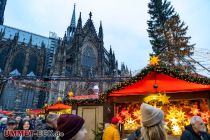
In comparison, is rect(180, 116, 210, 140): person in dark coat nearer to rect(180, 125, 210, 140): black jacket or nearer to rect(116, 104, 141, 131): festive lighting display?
rect(180, 125, 210, 140): black jacket

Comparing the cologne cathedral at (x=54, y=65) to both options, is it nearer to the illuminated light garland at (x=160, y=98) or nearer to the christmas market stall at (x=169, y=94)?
the christmas market stall at (x=169, y=94)

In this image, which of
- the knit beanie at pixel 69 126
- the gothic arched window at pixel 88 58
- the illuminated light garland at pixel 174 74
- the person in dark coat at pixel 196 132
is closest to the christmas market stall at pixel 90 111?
the illuminated light garland at pixel 174 74

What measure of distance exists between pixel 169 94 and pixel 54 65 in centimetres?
3202

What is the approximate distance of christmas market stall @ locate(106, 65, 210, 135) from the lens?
6.29m

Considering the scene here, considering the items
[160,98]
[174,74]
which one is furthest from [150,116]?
[160,98]

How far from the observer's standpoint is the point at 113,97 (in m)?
7.64

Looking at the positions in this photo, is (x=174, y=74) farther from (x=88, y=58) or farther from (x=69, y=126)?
(x=88, y=58)

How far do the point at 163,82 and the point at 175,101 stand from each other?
1.09m

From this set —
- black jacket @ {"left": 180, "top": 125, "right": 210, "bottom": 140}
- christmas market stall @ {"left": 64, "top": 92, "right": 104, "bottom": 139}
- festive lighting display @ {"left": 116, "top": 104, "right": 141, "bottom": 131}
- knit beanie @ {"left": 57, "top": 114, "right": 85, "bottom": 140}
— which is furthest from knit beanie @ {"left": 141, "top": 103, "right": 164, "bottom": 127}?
christmas market stall @ {"left": 64, "top": 92, "right": 104, "bottom": 139}

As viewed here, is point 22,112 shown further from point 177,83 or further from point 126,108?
point 177,83

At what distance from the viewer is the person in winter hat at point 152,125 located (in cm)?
184

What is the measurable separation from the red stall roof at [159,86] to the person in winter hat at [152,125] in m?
4.60

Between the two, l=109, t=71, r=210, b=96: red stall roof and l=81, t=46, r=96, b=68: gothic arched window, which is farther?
l=81, t=46, r=96, b=68: gothic arched window

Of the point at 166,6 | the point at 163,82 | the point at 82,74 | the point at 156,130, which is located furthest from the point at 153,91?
the point at 82,74
